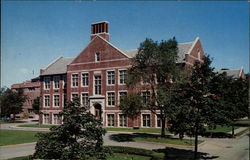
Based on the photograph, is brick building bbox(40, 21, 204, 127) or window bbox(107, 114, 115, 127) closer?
brick building bbox(40, 21, 204, 127)

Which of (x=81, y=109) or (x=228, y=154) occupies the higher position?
(x=81, y=109)

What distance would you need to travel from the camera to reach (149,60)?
27.6 m

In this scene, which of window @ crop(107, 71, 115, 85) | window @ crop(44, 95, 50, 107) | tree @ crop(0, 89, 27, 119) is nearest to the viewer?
window @ crop(107, 71, 115, 85)

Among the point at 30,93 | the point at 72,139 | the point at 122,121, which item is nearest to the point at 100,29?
the point at 122,121

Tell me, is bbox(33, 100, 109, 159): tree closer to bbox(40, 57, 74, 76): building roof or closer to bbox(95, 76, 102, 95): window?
bbox(95, 76, 102, 95): window

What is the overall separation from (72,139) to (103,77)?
109 ft

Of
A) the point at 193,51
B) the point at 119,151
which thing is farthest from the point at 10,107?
the point at 119,151

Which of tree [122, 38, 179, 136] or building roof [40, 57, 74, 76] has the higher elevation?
building roof [40, 57, 74, 76]

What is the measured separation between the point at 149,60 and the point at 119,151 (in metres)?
10.8

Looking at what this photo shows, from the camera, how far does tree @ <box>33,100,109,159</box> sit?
11.4 metres

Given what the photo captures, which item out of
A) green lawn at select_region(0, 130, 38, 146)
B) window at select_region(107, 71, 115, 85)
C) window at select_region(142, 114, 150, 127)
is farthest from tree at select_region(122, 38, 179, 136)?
window at select_region(107, 71, 115, 85)

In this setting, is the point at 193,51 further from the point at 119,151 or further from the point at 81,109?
the point at 81,109

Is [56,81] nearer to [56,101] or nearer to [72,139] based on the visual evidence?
[56,101]

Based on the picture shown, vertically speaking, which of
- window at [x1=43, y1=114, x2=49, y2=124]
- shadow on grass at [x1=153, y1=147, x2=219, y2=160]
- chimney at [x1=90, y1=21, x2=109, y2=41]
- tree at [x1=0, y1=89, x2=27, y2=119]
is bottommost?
shadow on grass at [x1=153, y1=147, x2=219, y2=160]
